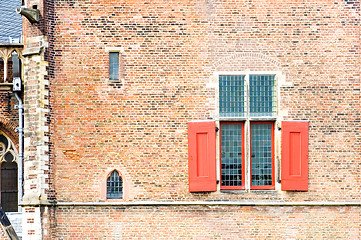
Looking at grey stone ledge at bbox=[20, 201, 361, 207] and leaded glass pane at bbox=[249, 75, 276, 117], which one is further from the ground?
leaded glass pane at bbox=[249, 75, 276, 117]

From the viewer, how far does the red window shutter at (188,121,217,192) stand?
1448cm

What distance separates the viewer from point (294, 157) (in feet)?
47.9

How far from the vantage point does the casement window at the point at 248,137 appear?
14570 mm

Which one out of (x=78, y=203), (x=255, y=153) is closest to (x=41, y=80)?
(x=78, y=203)

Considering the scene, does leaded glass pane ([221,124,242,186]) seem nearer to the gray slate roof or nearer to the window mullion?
the window mullion

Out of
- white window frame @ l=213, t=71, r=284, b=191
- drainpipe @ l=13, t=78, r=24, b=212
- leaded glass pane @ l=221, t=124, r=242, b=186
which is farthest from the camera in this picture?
drainpipe @ l=13, t=78, r=24, b=212

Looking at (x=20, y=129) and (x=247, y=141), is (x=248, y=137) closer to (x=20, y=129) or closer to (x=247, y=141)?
(x=247, y=141)

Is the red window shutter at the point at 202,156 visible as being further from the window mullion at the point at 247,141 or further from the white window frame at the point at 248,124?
the window mullion at the point at 247,141

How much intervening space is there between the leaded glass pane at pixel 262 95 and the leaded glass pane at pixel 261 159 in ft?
2.04

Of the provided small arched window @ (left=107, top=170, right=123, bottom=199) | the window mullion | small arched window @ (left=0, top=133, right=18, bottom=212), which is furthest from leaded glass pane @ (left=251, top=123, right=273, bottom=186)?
small arched window @ (left=0, top=133, right=18, bottom=212)

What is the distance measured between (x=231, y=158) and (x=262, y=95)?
6.02 feet

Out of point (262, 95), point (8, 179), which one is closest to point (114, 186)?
point (8, 179)

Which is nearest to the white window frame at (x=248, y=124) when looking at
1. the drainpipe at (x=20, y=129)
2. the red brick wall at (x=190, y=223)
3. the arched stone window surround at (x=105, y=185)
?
the red brick wall at (x=190, y=223)

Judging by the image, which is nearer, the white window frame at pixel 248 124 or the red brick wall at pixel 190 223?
the red brick wall at pixel 190 223
